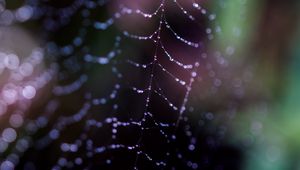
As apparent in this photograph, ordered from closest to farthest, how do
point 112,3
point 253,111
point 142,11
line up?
point 142,11 < point 112,3 < point 253,111

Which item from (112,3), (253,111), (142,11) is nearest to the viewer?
(142,11)

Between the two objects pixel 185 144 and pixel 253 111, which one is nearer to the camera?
pixel 185 144

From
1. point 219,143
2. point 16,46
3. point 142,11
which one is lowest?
point 219,143

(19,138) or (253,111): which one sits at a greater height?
(253,111)

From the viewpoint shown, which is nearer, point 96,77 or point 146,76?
point 146,76

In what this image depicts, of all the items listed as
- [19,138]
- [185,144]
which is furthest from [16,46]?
[185,144]

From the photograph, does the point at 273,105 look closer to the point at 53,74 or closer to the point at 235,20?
the point at 235,20
